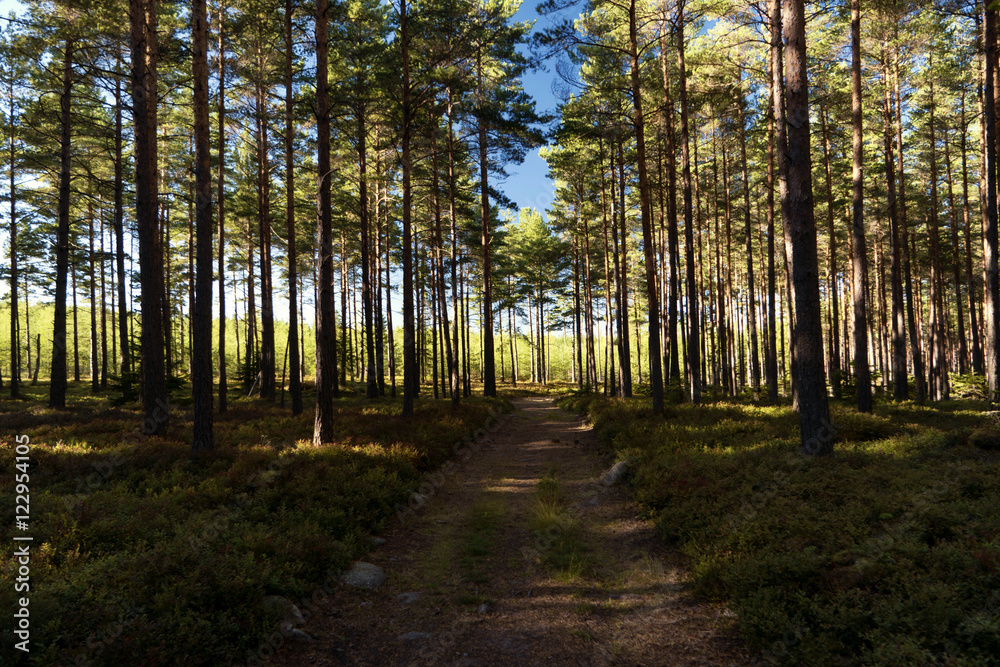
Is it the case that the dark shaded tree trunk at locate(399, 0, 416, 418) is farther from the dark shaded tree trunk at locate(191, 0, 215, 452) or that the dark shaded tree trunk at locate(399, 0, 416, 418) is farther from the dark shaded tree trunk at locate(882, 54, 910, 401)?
the dark shaded tree trunk at locate(882, 54, 910, 401)

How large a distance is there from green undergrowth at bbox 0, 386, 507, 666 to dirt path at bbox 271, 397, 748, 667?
621mm

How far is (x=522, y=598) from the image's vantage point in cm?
514

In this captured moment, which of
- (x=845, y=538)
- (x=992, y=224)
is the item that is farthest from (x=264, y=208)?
(x=992, y=224)

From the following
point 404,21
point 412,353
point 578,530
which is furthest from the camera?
point 412,353

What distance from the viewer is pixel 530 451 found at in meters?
12.9

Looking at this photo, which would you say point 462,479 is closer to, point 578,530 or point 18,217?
point 578,530

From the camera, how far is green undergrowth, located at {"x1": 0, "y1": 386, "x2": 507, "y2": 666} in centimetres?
363

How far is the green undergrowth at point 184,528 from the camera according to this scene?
143 inches

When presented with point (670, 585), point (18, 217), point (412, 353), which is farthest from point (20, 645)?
point (18, 217)

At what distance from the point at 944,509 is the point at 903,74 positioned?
2120 centimetres

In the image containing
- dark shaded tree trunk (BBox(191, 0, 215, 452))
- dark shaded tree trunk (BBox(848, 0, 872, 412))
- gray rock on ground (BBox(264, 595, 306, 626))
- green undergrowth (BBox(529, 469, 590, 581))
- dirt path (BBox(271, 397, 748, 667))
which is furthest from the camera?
dark shaded tree trunk (BBox(848, 0, 872, 412))

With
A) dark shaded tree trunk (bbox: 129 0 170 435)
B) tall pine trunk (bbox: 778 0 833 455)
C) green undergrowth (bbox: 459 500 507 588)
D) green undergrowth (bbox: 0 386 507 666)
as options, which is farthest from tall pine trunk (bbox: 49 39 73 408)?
tall pine trunk (bbox: 778 0 833 455)

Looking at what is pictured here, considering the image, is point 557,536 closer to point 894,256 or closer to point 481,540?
point 481,540

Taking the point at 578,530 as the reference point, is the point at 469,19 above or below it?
above
